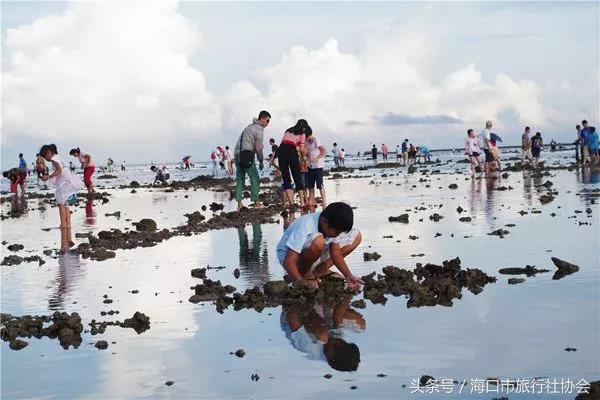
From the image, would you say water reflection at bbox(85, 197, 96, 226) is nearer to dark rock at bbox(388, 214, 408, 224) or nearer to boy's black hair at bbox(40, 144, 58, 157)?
boy's black hair at bbox(40, 144, 58, 157)

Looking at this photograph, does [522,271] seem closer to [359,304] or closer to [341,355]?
[359,304]

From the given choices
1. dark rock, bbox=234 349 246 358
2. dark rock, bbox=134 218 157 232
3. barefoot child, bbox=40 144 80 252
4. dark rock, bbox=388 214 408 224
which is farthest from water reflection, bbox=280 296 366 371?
barefoot child, bbox=40 144 80 252

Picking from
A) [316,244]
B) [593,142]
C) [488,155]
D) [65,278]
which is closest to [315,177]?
[65,278]

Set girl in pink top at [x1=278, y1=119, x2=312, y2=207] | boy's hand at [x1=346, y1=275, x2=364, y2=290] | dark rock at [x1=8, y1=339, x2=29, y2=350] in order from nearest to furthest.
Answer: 1. dark rock at [x1=8, y1=339, x2=29, y2=350]
2. boy's hand at [x1=346, y1=275, x2=364, y2=290]
3. girl in pink top at [x1=278, y1=119, x2=312, y2=207]

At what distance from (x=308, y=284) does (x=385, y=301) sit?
849 millimetres

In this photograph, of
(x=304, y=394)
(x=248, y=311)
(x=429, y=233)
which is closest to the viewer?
(x=304, y=394)

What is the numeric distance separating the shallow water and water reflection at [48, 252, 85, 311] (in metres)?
0.03

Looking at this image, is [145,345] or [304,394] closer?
[304,394]

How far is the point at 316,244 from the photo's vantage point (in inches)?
387

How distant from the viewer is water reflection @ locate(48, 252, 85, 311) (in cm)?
1072

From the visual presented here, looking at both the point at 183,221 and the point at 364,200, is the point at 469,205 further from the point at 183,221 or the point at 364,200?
the point at 183,221

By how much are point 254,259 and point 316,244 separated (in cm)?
385

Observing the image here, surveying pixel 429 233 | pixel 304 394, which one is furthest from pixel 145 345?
pixel 429 233

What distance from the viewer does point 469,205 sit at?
2166cm
